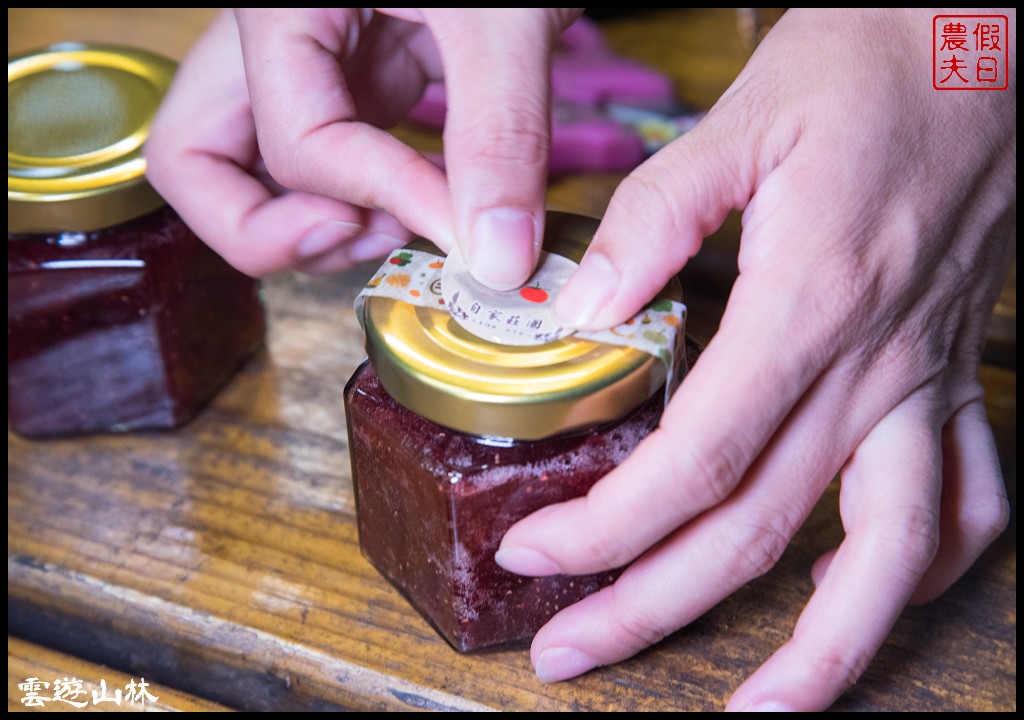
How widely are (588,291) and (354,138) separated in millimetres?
186

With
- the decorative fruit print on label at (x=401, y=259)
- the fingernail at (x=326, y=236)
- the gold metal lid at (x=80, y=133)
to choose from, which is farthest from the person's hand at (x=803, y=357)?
the gold metal lid at (x=80, y=133)

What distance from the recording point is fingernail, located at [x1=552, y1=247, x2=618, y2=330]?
0.53 m

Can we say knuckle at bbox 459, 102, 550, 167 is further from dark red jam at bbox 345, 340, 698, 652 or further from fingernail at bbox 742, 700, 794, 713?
fingernail at bbox 742, 700, 794, 713

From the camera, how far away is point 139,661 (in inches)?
25.0

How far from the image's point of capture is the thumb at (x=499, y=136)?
54cm

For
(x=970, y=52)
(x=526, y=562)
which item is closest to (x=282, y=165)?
(x=526, y=562)

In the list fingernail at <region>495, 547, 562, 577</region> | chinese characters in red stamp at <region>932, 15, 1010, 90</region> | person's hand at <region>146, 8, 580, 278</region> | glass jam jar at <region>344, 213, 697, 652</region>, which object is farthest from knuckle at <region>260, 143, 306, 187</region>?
chinese characters in red stamp at <region>932, 15, 1010, 90</region>

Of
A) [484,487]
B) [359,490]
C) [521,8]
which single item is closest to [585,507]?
[484,487]

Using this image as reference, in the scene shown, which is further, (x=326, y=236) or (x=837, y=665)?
(x=326, y=236)

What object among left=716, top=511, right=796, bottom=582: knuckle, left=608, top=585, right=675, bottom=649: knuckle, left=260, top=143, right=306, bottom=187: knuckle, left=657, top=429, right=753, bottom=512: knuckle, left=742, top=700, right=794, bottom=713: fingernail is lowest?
left=742, top=700, right=794, bottom=713: fingernail

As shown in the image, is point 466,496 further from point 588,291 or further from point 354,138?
point 354,138

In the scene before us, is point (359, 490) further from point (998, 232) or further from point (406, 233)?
point (998, 232)

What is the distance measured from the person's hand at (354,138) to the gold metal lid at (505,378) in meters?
0.05

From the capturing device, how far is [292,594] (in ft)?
2.09
